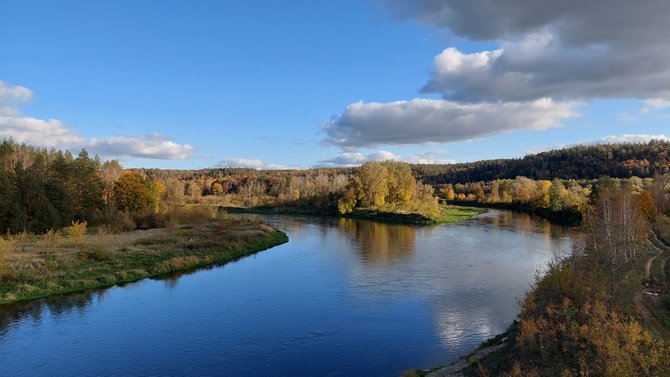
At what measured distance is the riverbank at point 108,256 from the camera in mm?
32281

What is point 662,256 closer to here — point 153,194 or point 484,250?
point 484,250

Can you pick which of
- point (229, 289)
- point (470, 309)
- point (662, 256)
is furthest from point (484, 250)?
point (229, 289)

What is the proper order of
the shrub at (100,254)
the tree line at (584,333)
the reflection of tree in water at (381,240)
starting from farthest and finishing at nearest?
the reflection of tree in water at (381,240) → the shrub at (100,254) → the tree line at (584,333)

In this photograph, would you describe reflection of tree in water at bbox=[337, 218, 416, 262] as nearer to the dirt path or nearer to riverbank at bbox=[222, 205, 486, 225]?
riverbank at bbox=[222, 205, 486, 225]

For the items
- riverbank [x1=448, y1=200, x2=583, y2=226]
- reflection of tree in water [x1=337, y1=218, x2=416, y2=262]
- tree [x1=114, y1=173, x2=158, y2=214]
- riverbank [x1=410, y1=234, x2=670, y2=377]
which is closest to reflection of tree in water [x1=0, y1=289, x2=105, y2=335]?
riverbank [x1=410, y1=234, x2=670, y2=377]

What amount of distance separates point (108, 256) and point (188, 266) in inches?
269

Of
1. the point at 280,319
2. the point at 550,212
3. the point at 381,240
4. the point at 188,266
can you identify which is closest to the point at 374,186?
the point at 550,212

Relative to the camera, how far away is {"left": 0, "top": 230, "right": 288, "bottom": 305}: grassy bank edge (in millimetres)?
31163

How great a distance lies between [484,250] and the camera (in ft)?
160

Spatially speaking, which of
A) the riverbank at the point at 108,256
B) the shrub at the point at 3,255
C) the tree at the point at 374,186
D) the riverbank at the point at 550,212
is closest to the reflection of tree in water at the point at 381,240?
the riverbank at the point at 108,256

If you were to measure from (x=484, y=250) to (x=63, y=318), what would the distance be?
3857cm

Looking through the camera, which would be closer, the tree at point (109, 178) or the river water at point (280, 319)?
the river water at point (280, 319)

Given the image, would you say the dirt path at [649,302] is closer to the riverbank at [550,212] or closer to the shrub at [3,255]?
the shrub at [3,255]

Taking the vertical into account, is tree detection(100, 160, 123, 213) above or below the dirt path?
above
